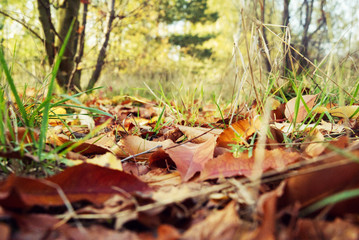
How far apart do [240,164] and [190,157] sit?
6.7 inches

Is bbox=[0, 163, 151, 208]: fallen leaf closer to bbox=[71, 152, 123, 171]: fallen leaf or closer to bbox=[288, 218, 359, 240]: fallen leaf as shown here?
bbox=[71, 152, 123, 171]: fallen leaf

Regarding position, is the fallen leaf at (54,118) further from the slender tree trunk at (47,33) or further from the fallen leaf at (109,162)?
the slender tree trunk at (47,33)

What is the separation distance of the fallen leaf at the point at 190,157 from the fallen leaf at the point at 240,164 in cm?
5

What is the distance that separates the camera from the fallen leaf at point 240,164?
547mm

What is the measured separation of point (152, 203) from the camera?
0.45 metres

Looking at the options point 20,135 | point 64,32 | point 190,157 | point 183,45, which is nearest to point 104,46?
point 64,32

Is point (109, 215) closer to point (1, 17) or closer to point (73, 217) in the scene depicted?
point (73, 217)

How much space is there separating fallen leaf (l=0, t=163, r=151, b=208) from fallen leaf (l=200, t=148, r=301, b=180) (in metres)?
→ 0.15

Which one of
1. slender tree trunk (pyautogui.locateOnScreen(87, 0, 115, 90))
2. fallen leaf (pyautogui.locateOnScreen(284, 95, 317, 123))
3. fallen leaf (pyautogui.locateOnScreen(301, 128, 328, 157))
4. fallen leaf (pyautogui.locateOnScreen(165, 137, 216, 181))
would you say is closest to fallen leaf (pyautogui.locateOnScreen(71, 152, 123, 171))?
fallen leaf (pyautogui.locateOnScreen(165, 137, 216, 181))

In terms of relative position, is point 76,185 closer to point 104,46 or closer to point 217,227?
point 217,227

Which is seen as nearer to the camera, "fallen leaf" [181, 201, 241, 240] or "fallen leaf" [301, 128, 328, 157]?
"fallen leaf" [181, 201, 241, 240]

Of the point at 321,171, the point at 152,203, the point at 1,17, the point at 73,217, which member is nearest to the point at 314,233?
the point at 321,171

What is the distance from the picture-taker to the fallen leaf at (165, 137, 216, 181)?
62 centimetres

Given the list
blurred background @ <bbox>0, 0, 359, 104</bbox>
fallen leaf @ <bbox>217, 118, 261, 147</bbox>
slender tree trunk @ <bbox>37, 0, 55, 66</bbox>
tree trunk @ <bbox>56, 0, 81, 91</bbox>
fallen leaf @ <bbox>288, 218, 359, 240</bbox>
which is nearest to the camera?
fallen leaf @ <bbox>288, 218, 359, 240</bbox>
